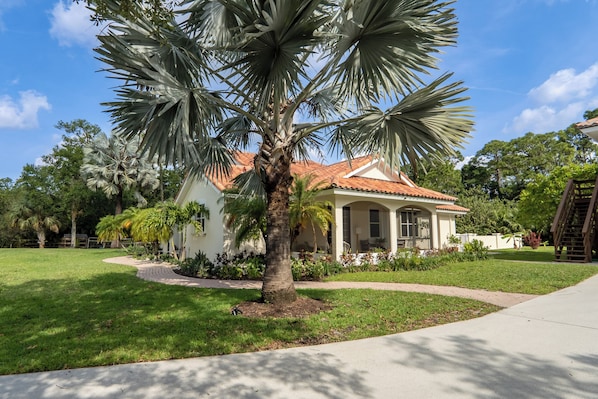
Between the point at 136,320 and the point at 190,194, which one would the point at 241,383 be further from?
the point at 190,194

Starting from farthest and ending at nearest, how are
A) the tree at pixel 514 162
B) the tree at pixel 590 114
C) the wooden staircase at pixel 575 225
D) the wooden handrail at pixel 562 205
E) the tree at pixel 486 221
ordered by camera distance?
the tree at pixel 590 114 < the tree at pixel 514 162 < the tree at pixel 486 221 < the wooden handrail at pixel 562 205 < the wooden staircase at pixel 575 225

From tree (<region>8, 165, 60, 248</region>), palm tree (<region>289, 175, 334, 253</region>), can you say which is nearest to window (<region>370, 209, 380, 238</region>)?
palm tree (<region>289, 175, 334, 253</region>)

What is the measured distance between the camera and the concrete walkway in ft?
10.8

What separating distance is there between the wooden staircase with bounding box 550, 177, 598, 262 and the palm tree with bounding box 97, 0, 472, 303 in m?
12.2

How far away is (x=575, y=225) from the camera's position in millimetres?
15531

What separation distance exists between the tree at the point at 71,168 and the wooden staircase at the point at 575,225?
3929 centimetres

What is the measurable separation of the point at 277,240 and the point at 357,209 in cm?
1149

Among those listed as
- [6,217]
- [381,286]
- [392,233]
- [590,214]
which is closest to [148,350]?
[381,286]

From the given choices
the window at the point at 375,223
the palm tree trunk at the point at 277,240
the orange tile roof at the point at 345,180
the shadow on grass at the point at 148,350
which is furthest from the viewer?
the window at the point at 375,223

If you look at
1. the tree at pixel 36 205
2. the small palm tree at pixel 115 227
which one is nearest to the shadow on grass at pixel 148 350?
the small palm tree at pixel 115 227

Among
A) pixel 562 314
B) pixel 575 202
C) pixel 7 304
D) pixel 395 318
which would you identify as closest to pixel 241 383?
pixel 395 318

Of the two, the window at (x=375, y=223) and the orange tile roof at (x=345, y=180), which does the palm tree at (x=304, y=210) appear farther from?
the window at (x=375, y=223)

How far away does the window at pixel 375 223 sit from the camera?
717 inches

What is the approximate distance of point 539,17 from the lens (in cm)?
1005
